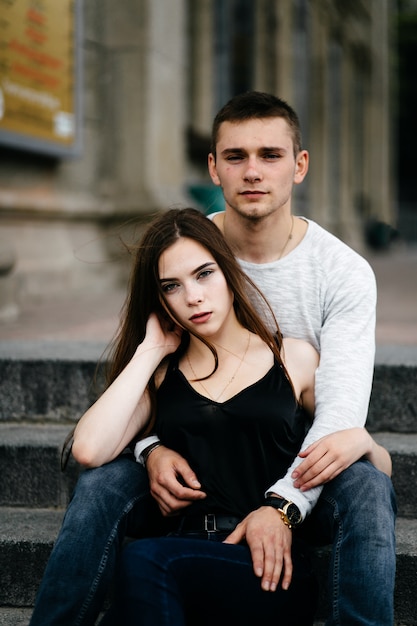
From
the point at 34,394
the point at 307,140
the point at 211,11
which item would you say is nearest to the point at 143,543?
the point at 34,394

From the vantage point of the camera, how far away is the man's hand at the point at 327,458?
229 centimetres

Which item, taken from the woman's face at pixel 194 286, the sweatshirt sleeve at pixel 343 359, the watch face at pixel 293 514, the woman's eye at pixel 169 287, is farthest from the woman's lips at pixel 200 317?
the watch face at pixel 293 514

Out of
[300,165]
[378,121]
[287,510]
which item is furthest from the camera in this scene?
[378,121]

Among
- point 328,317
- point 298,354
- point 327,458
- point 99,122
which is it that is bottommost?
point 327,458

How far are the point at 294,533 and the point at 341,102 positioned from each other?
56.4 ft

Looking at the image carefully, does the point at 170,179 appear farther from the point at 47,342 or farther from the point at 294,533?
the point at 294,533

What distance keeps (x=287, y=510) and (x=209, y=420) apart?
34 cm

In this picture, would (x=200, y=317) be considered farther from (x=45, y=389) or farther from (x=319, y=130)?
(x=319, y=130)

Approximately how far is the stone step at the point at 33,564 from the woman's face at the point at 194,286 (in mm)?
854

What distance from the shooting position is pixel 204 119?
9.91m

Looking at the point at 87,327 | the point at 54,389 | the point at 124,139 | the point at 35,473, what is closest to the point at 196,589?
the point at 35,473

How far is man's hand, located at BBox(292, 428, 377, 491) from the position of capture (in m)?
2.29

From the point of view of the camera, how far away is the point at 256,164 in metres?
2.57

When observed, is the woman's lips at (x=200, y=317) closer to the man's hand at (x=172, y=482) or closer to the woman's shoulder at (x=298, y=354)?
the woman's shoulder at (x=298, y=354)
